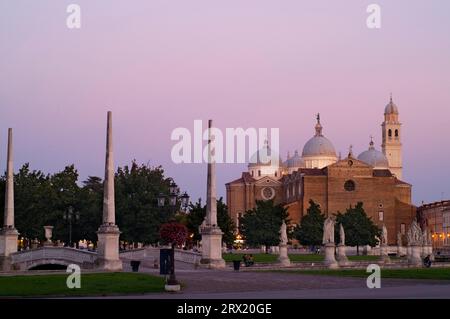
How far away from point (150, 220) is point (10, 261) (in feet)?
95.4

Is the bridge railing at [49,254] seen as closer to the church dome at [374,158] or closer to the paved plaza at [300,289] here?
the paved plaza at [300,289]

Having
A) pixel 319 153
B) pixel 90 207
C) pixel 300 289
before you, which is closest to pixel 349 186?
pixel 319 153

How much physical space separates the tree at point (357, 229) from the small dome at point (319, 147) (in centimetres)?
5205

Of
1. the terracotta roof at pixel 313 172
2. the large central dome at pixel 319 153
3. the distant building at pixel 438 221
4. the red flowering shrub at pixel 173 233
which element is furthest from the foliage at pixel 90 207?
the distant building at pixel 438 221

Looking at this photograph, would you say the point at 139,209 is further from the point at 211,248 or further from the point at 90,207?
the point at 211,248

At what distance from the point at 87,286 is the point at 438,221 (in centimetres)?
16492

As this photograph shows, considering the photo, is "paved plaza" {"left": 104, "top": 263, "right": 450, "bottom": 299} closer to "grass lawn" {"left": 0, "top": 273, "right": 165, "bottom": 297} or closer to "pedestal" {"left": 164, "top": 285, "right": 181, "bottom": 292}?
"pedestal" {"left": 164, "top": 285, "right": 181, "bottom": 292}

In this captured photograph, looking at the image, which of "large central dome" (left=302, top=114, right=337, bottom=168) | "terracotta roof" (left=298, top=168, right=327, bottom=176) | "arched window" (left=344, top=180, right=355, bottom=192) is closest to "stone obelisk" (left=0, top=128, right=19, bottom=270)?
"terracotta roof" (left=298, top=168, right=327, bottom=176)

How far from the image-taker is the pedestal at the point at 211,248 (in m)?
58.2

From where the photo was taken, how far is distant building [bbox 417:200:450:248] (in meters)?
186

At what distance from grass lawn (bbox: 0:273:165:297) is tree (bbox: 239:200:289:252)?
91570mm

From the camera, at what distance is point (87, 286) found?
119ft

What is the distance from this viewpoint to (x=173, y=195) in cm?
4431
